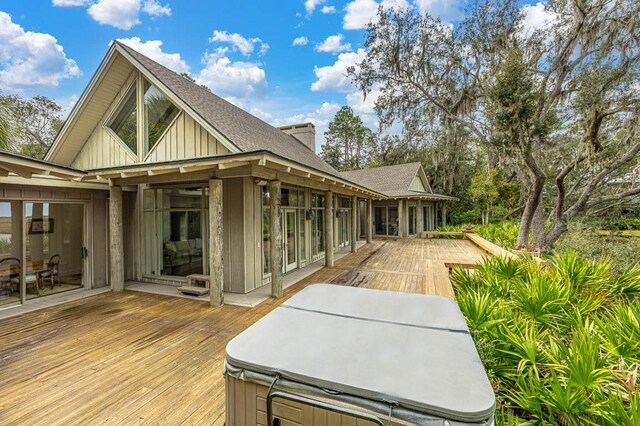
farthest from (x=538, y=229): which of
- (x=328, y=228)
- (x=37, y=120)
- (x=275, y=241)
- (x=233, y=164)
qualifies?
(x=37, y=120)

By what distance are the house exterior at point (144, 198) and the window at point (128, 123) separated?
0.11 ft

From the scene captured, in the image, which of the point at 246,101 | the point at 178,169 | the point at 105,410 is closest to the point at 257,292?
the point at 178,169

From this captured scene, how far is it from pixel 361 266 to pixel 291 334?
7.09m

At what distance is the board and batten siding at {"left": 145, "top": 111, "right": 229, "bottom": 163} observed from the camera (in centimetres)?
635

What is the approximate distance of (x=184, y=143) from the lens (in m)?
6.62

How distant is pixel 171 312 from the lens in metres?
5.25

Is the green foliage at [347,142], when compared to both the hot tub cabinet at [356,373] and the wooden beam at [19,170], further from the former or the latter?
the hot tub cabinet at [356,373]

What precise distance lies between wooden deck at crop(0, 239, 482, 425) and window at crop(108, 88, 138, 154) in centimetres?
387

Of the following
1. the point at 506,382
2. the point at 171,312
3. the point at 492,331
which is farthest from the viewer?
the point at 171,312

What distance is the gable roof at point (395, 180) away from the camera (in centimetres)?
1753

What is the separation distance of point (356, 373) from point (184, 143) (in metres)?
6.46

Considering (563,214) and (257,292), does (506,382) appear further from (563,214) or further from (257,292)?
(563,214)

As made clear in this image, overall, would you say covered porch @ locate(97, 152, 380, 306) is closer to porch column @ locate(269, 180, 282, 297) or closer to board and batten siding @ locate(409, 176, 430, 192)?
porch column @ locate(269, 180, 282, 297)

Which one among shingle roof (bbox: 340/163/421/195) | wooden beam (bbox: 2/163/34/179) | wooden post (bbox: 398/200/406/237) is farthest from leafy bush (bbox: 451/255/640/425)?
shingle roof (bbox: 340/163/421/195)
